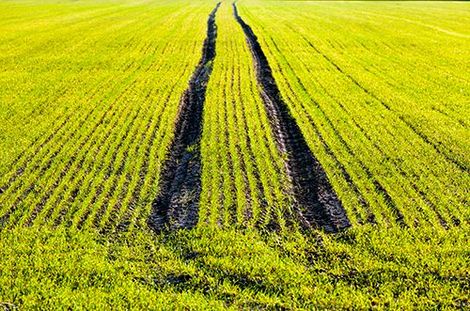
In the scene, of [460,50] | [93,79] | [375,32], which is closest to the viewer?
[93,79]

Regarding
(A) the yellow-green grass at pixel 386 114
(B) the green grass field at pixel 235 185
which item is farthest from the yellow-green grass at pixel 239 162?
(A) the yellow-green grass at pixel 386 114

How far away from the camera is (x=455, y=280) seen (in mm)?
9758

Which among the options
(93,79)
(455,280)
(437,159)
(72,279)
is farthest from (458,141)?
(93,79)

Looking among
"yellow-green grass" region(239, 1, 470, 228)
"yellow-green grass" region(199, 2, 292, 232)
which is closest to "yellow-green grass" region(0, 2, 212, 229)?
"yellow-green grass" region(199, 2, 292, 232)

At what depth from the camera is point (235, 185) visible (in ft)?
45.9

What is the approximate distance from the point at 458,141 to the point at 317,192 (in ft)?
23.6

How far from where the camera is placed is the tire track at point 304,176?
12336mm

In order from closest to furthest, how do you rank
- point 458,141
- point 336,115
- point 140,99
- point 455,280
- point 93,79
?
point 455,280 < point 458,141 < point 336,115 < point 140,99 < point 93,79

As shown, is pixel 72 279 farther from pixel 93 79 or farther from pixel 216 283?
pixel 93 79

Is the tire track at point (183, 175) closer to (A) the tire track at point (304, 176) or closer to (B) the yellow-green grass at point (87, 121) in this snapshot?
(B) the yellow-green grass at point (87, 121)

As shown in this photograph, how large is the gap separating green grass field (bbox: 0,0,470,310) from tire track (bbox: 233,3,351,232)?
70 mm

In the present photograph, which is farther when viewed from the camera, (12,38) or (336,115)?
(12,38)

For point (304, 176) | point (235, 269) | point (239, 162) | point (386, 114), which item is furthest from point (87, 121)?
point (386, 114)

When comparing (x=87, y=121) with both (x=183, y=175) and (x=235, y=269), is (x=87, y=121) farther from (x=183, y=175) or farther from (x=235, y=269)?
(x=235, y=269)
